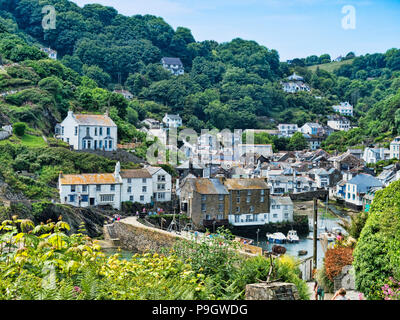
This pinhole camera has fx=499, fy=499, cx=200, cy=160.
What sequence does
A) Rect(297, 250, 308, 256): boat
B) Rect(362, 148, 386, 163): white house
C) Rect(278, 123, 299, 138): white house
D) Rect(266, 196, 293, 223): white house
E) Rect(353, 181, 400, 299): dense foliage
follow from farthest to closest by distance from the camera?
Rect(278, 123, 299, 138): white house, Rect(362, 148, 386, 163): white house, Rect(266, 196, 293, 223): white house, Rect(297, 250, 308, 256): boat, Rect(353, 181, 400, 299): dense foliage

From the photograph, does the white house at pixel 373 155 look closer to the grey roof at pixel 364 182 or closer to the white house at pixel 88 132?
the grey roof at pixel 364 182

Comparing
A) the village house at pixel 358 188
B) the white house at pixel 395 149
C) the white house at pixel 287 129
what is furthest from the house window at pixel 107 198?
the white house at pixel 287 129

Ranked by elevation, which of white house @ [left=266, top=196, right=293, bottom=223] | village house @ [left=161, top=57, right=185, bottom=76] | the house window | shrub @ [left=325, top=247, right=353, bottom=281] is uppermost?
village house @ [left=161, top=57, right=185, bottom=76]

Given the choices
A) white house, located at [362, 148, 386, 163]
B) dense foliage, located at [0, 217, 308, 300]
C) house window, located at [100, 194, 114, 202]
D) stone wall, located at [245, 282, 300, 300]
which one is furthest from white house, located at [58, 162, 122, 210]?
white house, located at [362, 148, 386, 163]

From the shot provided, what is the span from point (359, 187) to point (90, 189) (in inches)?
812

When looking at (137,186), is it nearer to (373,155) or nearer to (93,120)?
(93,120)

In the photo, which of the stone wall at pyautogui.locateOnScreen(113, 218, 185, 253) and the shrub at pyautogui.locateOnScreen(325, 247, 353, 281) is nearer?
the shrub at pyautogui.locateOnScreen(325, 247, 353, 281)

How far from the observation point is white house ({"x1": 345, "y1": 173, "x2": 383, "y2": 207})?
3681cm

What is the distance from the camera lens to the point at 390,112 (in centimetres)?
5922

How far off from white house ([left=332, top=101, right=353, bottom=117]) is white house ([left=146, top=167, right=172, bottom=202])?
179 feet

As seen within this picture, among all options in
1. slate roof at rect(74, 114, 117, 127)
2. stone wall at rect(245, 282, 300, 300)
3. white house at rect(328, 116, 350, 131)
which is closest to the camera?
stone wall at rect(245, 282, 300, 300)

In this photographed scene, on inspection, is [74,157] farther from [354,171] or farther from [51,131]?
[354,171]

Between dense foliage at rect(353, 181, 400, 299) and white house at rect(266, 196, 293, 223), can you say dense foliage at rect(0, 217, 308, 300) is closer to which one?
dense foliage at rect(353, 181, 400, 299)
